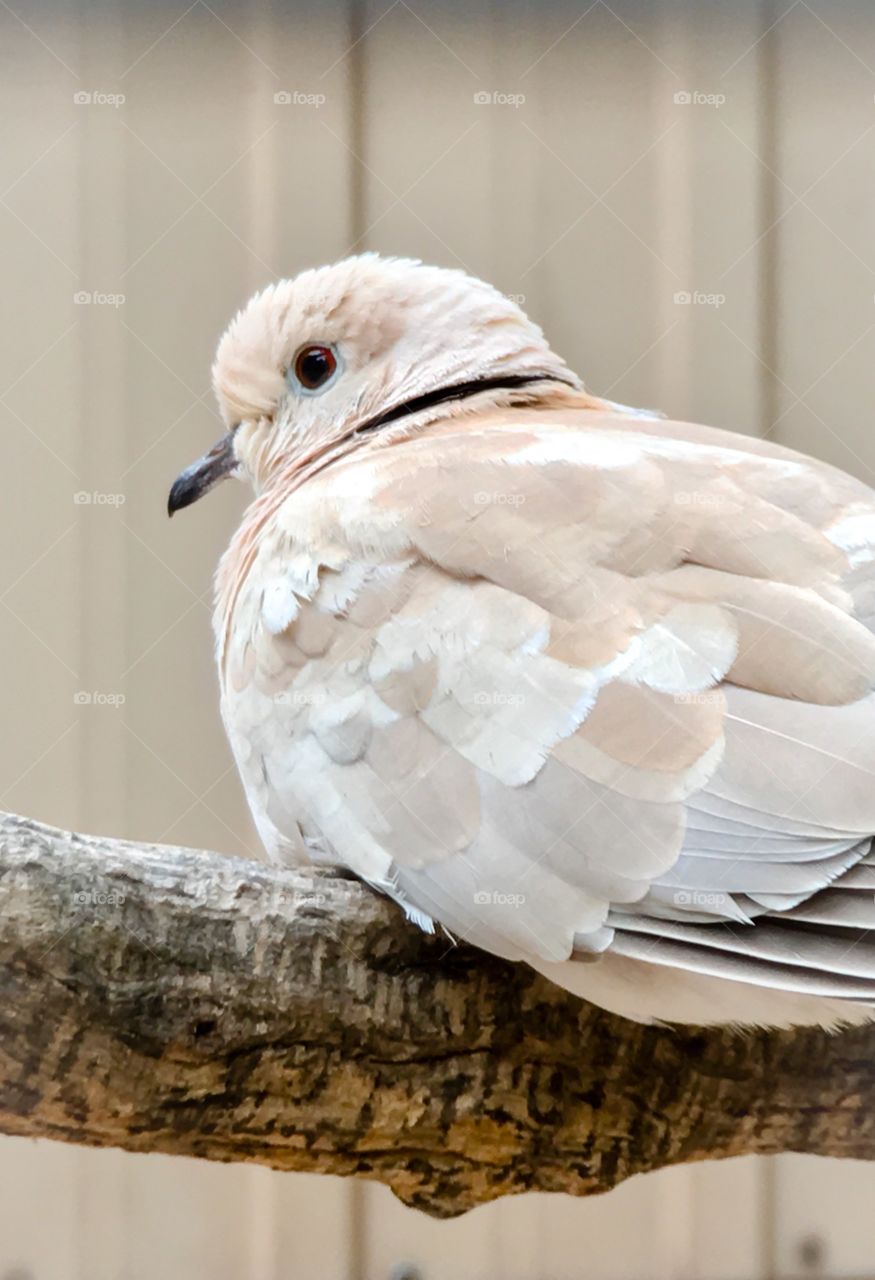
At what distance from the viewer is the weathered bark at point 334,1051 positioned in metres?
0.91

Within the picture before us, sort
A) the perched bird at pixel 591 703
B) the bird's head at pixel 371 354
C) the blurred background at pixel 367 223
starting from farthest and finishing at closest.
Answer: the blurred background at pixel 367 223, the bird's head at pixel 371 354, the perched bird at pixel 591 703

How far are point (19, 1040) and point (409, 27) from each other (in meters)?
1.30

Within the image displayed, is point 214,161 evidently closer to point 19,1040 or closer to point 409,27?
point 409,27

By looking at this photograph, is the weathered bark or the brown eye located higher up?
the brown eye

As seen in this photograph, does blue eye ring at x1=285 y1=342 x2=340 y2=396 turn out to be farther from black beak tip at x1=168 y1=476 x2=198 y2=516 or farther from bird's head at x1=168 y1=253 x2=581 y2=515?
black beak tip at x1=168 y1=476 x2=198 y2=516

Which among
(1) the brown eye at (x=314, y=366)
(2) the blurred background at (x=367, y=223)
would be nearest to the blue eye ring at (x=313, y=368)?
(1) the brown eye at (x=314, y=366)

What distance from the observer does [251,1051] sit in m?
0.95

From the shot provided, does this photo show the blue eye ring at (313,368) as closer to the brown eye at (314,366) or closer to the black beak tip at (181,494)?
the brown eye at (314,366)

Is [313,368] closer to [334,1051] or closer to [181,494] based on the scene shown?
[181,494]

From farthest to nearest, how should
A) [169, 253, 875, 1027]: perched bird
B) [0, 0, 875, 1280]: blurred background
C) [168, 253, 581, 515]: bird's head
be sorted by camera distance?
[0, 0, 875, 1280]: blurred background < [168, 253, 581, 515]: bird's head < [169, 253, 875, 1027]: perched bird

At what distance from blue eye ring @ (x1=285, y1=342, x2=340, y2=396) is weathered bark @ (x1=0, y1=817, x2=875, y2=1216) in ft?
2.02

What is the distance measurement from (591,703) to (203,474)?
699 millimetres

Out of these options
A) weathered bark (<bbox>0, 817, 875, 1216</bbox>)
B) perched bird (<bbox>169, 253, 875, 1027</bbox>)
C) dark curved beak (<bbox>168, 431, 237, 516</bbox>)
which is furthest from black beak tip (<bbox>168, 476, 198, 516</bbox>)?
weathered bark (<bbox>0, 817, 875, 1216</bbox>)

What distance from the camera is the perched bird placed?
2.85 ft
